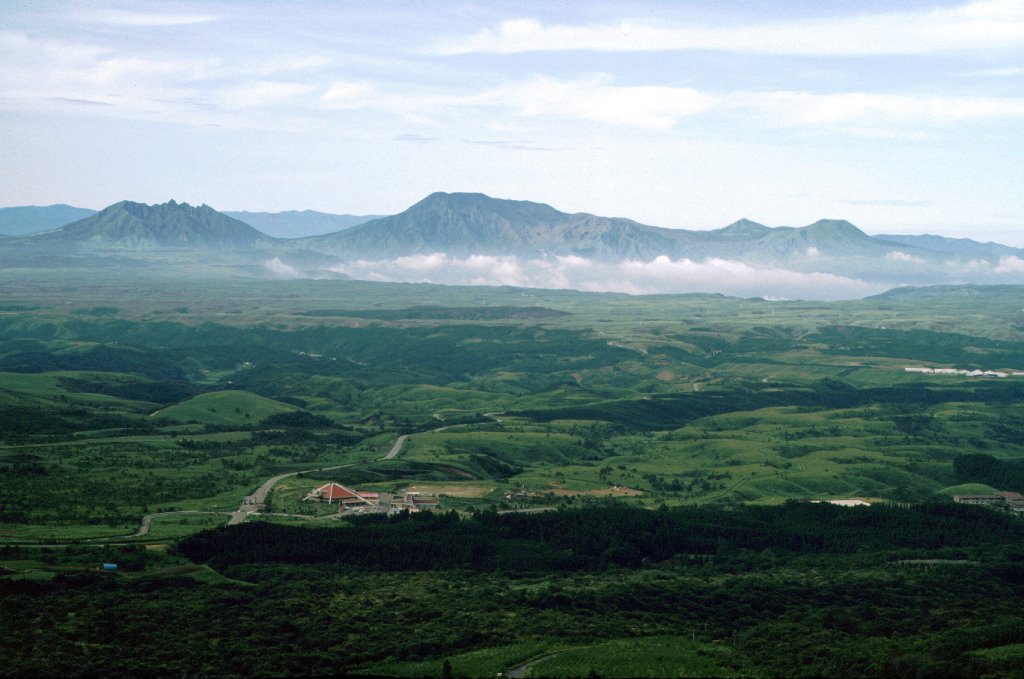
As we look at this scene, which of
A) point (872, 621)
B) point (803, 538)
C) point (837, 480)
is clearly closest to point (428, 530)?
point (803, 538)

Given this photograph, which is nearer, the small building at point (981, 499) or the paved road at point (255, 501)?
the paved road at point (255, 501)

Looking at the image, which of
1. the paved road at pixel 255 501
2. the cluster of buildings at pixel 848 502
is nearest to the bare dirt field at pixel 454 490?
the paved road at pixel 255 501

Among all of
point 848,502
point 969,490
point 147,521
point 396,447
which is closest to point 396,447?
point 396,447

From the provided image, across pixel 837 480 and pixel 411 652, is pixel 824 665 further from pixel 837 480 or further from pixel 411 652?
pixel 837 480

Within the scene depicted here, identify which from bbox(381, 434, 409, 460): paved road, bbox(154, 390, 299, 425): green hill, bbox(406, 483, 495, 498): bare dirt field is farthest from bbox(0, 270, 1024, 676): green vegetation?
bbox(154, 390, 299, 425): green hill

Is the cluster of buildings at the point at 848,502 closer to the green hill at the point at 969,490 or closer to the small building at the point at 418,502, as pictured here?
the green hill at the point at 969,490

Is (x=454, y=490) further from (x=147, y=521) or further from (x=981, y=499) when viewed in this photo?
(x=981, y=499)
